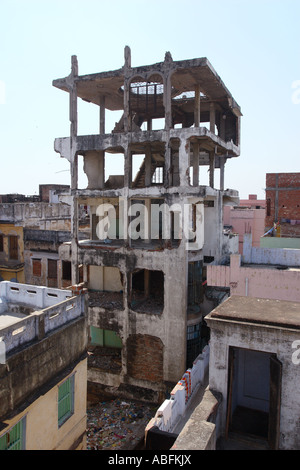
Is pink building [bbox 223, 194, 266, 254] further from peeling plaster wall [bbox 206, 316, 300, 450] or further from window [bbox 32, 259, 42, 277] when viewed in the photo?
peeling plaster wall [bbox 206, 316, 300, 450]

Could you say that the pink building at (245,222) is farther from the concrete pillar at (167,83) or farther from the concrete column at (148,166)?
the concrete pillar at (167,83)

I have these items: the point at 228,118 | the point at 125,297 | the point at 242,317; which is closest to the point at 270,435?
the point at 242,317

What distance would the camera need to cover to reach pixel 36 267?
2838cm

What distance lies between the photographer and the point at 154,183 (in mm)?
24469

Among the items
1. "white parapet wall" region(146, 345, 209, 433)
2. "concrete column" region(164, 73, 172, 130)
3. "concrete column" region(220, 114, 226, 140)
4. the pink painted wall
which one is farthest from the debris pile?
"concrete column" region(220, 114, 226, 140)

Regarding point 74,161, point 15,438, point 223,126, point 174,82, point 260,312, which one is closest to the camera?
point 260,312

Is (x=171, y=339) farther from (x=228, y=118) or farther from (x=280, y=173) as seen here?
(x=280, y=173)

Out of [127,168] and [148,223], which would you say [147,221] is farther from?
[127,168]

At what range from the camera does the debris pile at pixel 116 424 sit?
14828 millimetres

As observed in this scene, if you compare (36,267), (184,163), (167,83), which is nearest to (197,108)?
(167,83)

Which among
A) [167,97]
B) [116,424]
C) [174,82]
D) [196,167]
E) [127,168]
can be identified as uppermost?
[174,82]

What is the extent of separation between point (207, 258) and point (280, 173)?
41.9 ft

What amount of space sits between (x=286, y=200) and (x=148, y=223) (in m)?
13.5

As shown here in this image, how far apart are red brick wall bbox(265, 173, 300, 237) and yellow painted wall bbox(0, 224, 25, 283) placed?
20.2 meters
